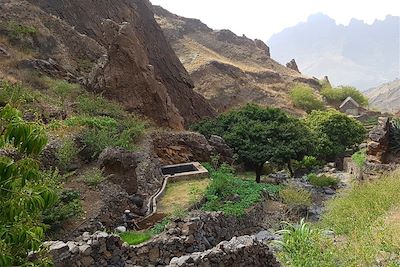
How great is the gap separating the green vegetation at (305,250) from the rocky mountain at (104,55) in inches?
692

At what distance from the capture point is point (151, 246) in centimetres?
866

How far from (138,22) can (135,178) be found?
26.7m

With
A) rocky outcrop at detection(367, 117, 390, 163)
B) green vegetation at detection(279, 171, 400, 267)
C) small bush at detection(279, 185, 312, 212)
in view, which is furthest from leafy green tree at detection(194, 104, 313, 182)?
green vegetation at detection(279, 171, 400, 267)

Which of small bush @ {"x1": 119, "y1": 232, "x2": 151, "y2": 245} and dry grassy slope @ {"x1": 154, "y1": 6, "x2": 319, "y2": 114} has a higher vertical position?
dry grassy slope @ {"x1": 154, "y1": 6, "x2": 319, "y2": 114}

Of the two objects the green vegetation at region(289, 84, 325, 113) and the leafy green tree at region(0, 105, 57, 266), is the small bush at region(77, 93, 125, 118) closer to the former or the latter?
the leafy green tree at region(0, 105, 57, 266)

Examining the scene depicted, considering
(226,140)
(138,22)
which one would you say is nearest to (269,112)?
(226,140)

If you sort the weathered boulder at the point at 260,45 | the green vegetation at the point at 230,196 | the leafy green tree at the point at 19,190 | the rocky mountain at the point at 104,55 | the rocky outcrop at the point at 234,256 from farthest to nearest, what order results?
the weathered boulder at the point at 260,45, the rocky mountain at the point at 104,55, the green vegetation at the point at 230,196, the rocky outcrop at the point at 234,256, the leafy green tree at the point at 19,190

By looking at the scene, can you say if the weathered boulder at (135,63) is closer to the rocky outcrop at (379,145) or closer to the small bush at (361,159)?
the small bush at (361,159)

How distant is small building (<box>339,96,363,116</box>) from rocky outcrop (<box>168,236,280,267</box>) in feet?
153

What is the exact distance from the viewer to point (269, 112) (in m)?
25.8

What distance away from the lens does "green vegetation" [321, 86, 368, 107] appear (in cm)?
5766

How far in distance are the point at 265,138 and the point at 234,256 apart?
50.4 ft

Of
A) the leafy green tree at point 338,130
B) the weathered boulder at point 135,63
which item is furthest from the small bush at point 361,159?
the weathered boulder at point 135,63

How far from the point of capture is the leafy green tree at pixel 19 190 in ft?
10.9
